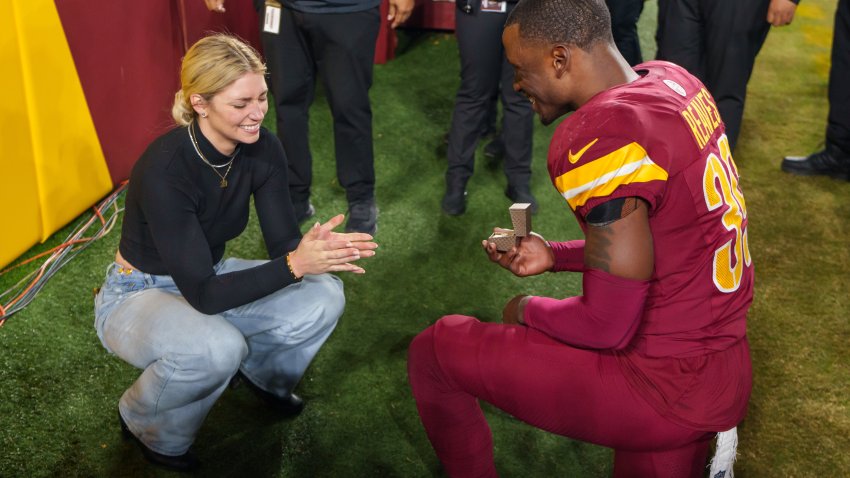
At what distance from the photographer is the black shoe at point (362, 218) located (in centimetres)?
367

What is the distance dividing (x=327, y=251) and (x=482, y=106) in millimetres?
1678

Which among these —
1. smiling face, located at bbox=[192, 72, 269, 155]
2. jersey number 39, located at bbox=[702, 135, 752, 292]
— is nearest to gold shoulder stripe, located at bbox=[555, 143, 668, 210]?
jersey number 39, located at bbox=[702, 135, 752, 292]

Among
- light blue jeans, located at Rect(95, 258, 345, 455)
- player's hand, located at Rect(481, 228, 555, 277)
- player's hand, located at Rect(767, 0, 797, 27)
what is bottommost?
light blue jeans, located at Rect(95, 258, 345, 455)

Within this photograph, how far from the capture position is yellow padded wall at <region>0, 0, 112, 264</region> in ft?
10.00

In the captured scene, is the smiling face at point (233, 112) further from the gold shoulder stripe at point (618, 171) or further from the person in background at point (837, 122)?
the person in background at point (837, 122)

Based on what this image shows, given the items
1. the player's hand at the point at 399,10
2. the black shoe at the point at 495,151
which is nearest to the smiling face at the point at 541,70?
the player's hand at the point at 399,10

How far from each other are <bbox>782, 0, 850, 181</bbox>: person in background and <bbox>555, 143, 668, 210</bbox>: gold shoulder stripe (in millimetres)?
3113

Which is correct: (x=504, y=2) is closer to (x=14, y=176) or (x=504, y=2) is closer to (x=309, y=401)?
(x=309, y=401)

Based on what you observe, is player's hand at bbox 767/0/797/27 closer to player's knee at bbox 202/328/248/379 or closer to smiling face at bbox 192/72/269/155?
smiling face at bbox 192/72/269/155

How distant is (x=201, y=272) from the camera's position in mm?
2291

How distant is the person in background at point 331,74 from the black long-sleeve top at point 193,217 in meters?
0.90

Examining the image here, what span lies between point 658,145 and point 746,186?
2917 mm

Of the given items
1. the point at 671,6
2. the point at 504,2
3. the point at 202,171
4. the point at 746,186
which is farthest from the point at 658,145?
the point at 746,186

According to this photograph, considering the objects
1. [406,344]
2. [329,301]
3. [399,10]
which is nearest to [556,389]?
[329,301]
